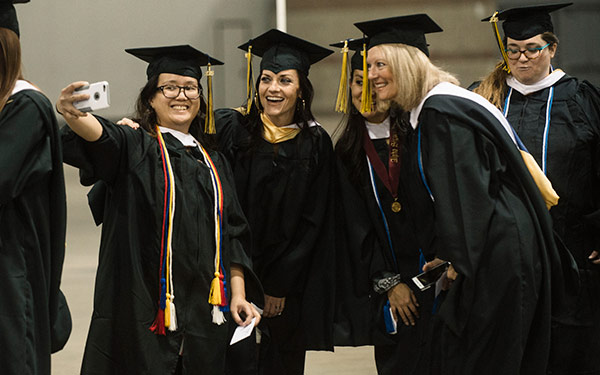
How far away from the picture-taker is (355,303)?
3660 mm

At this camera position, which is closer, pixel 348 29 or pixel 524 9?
pixel 524 9

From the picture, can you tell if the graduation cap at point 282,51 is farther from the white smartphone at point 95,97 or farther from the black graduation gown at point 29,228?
the black graduation gown at point 29,228

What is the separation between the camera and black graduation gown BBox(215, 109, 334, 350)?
11.6ft

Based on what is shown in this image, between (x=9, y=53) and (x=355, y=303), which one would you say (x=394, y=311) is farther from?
(x=9, y=53)

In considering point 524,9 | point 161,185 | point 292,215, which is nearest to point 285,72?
point 292,215

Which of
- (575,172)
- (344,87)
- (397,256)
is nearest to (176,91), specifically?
(344,87)

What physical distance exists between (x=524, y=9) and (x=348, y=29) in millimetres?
2230

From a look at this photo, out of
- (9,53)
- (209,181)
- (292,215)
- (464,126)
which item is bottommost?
(292,215)

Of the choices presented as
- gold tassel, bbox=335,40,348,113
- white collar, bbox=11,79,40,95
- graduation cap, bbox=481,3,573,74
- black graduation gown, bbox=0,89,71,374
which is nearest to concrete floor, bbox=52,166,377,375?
gold tassel, bbox=335,40,348,113

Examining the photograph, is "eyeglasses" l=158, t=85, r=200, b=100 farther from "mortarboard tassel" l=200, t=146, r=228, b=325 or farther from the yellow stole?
the yellow stole

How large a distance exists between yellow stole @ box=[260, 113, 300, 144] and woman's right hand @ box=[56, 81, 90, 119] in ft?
4.32

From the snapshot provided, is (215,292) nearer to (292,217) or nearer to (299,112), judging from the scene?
(292,217)

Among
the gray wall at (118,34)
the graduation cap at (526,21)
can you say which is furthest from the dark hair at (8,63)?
the gray wall at (118,34)

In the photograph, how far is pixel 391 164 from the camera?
3467 mm
